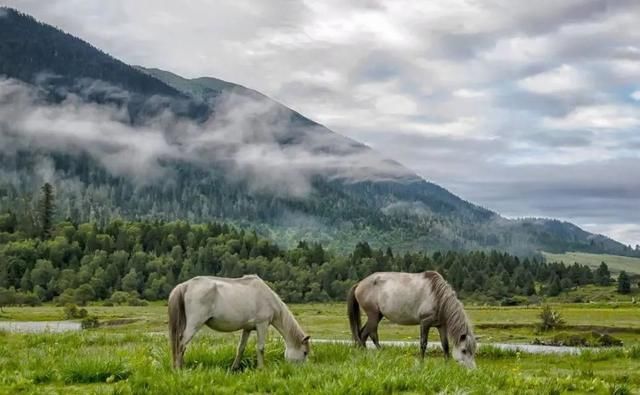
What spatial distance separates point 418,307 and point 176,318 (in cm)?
938

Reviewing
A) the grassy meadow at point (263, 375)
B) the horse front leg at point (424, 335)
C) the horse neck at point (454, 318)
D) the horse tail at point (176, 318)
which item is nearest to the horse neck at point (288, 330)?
the grassy meadow at point (263, 375)

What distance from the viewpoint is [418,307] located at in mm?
23422

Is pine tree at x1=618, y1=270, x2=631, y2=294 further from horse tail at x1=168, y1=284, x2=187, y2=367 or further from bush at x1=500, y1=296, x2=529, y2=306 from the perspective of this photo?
horse tail at x1=168, y1=284, x2=187, y2=367

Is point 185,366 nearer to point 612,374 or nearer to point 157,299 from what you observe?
point 612,374

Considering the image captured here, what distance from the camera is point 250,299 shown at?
58.9ft

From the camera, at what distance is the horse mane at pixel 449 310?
21.8 metres

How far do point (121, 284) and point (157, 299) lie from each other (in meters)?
10.6

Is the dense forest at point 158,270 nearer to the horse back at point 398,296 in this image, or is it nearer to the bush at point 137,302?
the bush at point 137,302

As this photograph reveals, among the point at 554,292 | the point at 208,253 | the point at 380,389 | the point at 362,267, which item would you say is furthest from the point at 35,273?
the point at 380,389

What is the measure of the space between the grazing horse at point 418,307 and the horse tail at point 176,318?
8355mm

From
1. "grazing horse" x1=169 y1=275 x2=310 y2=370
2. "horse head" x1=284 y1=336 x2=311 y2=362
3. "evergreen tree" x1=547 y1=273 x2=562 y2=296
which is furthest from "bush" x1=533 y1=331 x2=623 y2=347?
"evergreen tree" x1=547 y1=273 x2=562 y2=296

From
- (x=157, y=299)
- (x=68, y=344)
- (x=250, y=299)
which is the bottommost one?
(x=157, y=299)

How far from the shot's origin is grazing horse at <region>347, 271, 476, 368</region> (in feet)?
71.5

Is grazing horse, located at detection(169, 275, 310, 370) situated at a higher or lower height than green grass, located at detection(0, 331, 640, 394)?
higher
